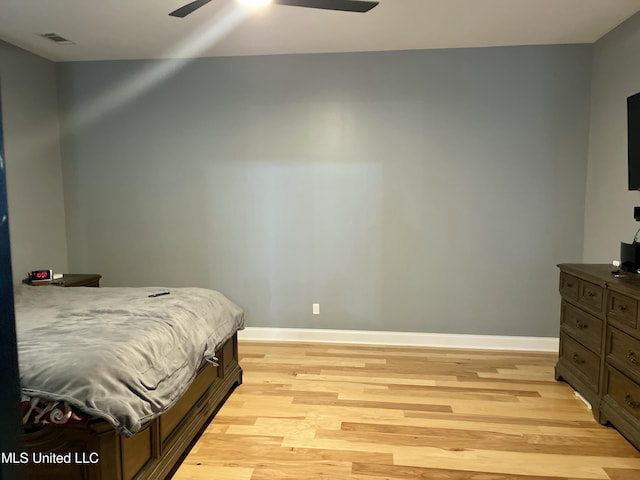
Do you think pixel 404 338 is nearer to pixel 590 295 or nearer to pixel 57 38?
pixel 590 295

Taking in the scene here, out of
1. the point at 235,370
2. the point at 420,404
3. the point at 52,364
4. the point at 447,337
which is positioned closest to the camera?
the point at 52,364

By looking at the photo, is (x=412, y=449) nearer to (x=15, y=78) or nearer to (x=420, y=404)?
(x=420, y=404)

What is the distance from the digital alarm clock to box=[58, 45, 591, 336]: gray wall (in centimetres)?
64

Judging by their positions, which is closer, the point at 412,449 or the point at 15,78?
the point at 412,449

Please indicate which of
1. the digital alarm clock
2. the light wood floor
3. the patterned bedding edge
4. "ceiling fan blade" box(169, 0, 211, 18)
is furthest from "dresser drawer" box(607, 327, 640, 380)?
the digital alarm clock

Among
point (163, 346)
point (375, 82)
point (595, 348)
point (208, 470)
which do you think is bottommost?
point (208, 470)

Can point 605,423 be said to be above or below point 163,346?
below

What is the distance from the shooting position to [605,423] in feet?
8.73

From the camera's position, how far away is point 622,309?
2502 mm

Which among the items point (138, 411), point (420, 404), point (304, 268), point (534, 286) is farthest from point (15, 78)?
point (534, 286)

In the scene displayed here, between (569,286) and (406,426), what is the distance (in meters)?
1.60

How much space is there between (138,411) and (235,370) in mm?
1454

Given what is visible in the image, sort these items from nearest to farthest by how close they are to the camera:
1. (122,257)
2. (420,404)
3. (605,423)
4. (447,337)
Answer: (605,423) → (420,404) → (447,337) → (122,257)

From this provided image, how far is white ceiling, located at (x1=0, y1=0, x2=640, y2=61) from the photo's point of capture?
306 centimetres
